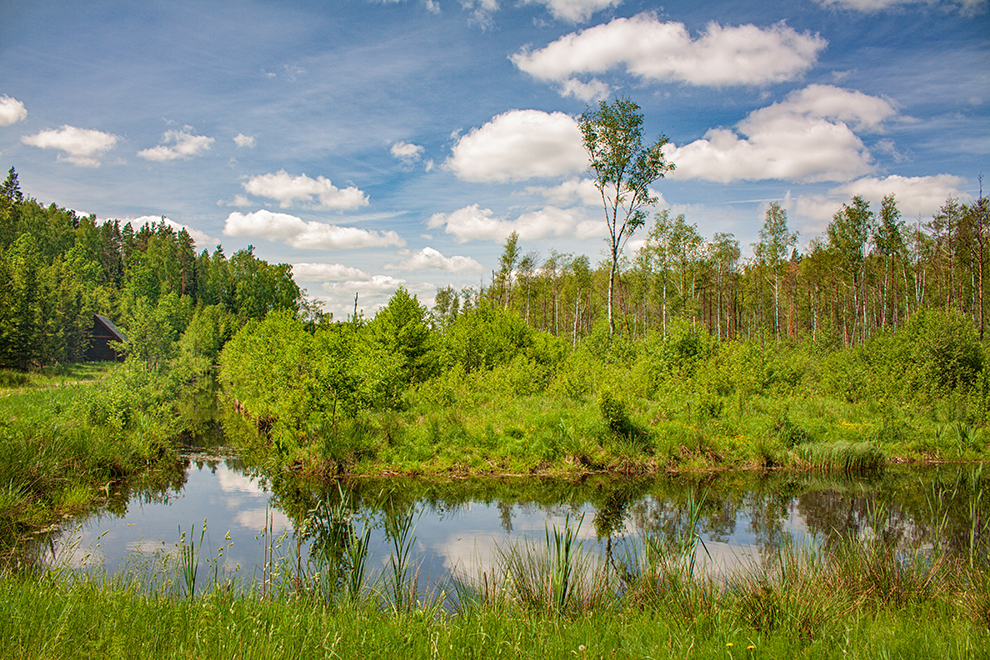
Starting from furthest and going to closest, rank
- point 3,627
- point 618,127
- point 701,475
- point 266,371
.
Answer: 1. point 618,127
2. point 266,371
3. point 701,475
4. point 3,627

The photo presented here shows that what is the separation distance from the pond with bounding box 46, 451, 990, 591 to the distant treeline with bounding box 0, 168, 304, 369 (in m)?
25.6

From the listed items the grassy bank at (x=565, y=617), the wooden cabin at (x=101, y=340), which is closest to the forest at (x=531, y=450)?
the grassy bank at (x=565, y=617)

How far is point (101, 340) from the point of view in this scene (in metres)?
54.7

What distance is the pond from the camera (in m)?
8.66

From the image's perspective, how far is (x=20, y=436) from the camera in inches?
449

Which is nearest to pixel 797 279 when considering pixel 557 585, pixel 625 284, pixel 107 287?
pixel 625 284

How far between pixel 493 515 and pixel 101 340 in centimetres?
5849

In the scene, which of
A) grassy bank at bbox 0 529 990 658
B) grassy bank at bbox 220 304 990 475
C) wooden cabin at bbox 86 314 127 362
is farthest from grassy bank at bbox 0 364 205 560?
wooden cabin at bbox 86 314 127 362

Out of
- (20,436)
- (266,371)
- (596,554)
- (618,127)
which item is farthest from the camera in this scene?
(618,127)

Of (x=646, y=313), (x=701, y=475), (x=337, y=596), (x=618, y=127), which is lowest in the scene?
(x=701, y=475)

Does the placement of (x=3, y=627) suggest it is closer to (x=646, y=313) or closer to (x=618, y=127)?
(x=618, y=127)

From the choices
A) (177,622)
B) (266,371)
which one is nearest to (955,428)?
(177,622)

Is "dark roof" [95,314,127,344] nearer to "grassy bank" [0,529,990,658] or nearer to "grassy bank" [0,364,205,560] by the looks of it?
"grassy bank" [0,364,205,560]

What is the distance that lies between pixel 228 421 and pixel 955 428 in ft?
92.8
